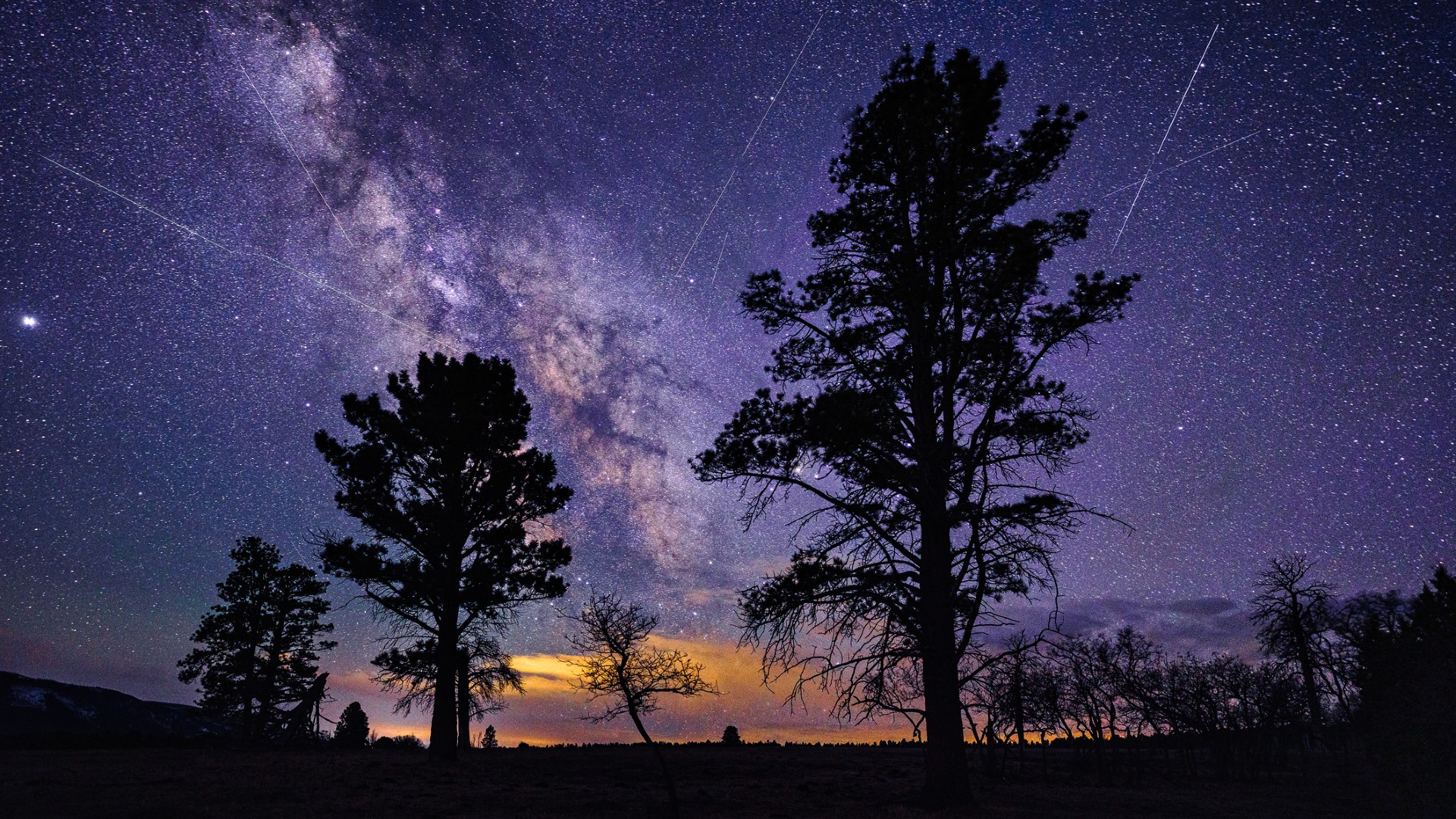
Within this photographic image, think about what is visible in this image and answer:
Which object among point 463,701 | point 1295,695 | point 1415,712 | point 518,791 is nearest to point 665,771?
point 518,791

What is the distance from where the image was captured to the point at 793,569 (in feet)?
49.1

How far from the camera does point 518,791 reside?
18.6m

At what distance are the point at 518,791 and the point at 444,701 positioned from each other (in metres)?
7.53

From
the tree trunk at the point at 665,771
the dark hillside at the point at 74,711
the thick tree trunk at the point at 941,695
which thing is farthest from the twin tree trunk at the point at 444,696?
the dark hillside at the point at 74,711

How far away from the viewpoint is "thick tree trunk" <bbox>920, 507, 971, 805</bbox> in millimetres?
14031

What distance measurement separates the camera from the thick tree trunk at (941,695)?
46.0 feet

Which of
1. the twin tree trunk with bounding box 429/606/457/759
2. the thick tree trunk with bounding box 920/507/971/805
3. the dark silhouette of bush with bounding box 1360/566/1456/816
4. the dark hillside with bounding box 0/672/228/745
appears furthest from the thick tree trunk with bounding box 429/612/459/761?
the dark hillside with bounding box 0/672/228/745

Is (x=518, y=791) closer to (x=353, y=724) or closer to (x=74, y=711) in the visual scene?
(x=353, y=724)

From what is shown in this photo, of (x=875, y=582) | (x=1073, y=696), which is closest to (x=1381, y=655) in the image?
(x=1073, y=696)

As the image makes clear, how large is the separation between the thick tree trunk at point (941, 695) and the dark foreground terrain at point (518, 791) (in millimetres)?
654

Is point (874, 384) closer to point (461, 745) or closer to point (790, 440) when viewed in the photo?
point (790, 440)

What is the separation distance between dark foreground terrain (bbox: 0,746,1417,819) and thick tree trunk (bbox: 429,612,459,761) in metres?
1.23

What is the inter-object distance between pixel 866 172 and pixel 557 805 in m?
17.8

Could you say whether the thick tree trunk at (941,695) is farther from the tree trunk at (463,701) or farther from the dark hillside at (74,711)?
the dark hillside at (74,711)
